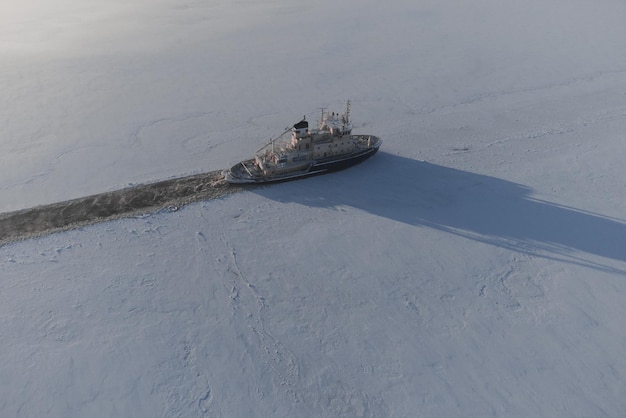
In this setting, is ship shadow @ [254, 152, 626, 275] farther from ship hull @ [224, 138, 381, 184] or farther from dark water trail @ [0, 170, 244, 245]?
dark water trail @ [0, 170, 244, 245]

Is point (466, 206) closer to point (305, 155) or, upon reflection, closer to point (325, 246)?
point (325, 246)

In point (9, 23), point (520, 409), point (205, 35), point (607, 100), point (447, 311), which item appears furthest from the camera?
point (9, 23)

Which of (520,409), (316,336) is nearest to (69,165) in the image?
(316,336)

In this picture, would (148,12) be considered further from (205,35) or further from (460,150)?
(460,150)

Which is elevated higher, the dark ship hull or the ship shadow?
the dark ship hull

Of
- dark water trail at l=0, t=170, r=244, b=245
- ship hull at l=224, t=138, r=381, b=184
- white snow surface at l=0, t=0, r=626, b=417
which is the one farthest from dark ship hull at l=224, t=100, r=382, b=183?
dark water trail at l=0, t=170, r=244, b=245

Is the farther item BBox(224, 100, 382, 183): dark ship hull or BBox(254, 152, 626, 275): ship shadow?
BBox(224, 100, 382, 183): dark ship hull

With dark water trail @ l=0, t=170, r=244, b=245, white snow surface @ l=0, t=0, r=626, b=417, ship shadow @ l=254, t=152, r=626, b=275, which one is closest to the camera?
white snow surface @ l=0, t=0, r=626, b=417

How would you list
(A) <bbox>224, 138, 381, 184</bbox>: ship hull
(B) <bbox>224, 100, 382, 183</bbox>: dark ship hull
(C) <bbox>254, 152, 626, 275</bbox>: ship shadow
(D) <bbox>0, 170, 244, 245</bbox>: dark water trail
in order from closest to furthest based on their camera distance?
(C) <bbox>254, 152, 626, 275</bbox>: ship shadow → (D) <bbox>0, 170, 244, 245</bbox>: dark water trail → (A) <bbox>224, 138, 381, 184</bbox>: ship hull → (B) <bbox>224, 100, 382, 183</bbox>: dark ship hull
